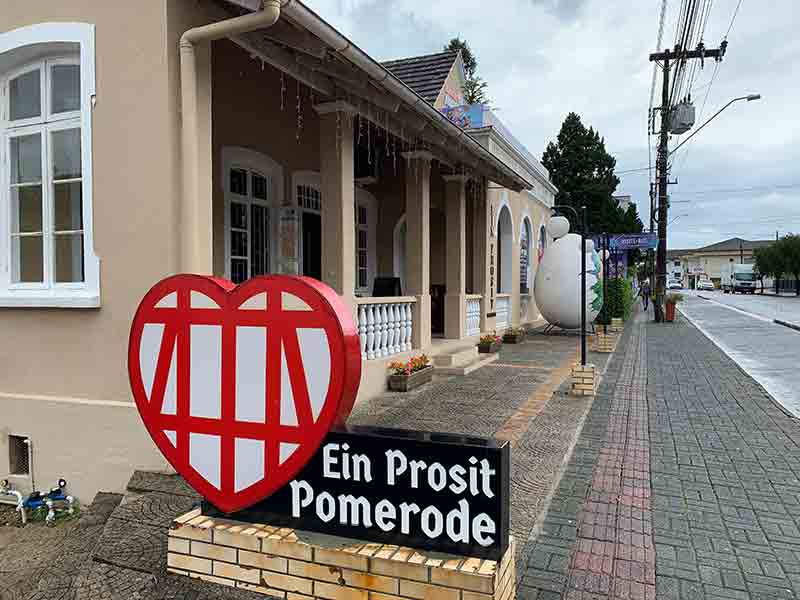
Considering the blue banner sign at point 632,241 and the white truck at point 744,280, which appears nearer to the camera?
the blue banner sign at point 632,241

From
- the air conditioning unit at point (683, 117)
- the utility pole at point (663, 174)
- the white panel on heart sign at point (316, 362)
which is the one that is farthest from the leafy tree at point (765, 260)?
the white panel on heart sign at point (316, 362)

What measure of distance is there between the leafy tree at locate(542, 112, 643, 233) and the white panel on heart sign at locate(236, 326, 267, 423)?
3580 cm

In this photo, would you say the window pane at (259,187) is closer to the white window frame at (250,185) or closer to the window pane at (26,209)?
the white window frame at (250,185)

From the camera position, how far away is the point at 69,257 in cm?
525

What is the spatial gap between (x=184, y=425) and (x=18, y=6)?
4.50 m

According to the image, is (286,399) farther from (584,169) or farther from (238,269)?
(584,169)

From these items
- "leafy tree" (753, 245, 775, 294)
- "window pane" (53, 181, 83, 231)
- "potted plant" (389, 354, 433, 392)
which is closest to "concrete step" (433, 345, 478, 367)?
"potted plant" (389, 354, 433, 392)

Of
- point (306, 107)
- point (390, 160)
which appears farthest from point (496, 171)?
point (306, 107)

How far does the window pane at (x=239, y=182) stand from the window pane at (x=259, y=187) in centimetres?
22

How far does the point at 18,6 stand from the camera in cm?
524

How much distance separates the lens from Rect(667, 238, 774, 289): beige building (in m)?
106

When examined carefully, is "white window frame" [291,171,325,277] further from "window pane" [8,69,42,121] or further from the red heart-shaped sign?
the red heart-shaped sign

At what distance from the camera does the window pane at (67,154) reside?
515 cm

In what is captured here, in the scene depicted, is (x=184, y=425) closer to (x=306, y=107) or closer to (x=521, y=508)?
(x=521, y=508)
